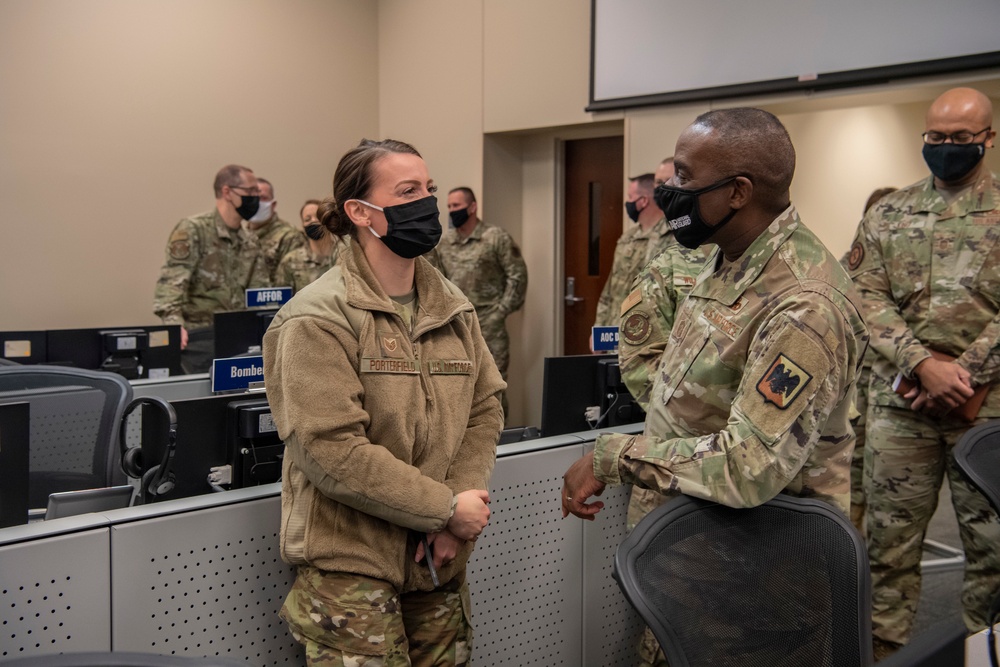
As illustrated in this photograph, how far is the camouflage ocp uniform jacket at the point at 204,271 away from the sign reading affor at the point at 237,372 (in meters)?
2.96

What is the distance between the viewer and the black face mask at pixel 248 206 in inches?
213

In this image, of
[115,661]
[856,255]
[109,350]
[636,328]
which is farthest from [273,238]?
[115,661]

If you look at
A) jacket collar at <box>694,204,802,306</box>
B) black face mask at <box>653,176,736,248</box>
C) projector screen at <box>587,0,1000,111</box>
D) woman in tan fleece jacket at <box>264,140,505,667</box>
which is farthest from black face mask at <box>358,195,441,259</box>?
projector screen at <box>587,0,1000,111</box>

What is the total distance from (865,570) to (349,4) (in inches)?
276

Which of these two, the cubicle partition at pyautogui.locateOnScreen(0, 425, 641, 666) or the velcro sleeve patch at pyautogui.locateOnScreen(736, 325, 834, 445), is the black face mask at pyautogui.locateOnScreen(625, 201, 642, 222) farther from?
the velcro sleeve patch at pyautogui.locateOnScreen(736, 325, 834, 445)

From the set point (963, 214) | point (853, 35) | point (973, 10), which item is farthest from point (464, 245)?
point (963, 214)

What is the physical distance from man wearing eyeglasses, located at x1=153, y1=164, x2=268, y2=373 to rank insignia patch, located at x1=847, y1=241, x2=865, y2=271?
11.6ft

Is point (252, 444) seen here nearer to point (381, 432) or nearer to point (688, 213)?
point (381, 432)

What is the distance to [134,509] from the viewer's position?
1.74 meters

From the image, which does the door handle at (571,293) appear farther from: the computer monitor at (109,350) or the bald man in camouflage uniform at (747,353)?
the bald man in camouflage uniform at (747,353)

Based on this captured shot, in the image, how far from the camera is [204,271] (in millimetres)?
5398

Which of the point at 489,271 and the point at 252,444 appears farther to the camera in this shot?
the point at 489,271

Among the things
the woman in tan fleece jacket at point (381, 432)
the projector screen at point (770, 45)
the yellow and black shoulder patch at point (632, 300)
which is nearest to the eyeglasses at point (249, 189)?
the projector screen at point (770, 45)

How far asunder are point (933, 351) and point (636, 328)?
107cm
